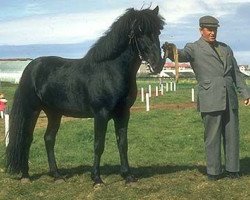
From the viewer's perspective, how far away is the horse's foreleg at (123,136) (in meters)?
7.73

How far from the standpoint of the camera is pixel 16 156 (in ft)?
28.0

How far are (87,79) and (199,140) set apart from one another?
6.36m

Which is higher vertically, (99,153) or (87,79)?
(87,79)

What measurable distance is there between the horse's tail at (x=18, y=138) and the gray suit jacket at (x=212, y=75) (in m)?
2.95

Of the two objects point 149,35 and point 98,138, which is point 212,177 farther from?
point 149,35

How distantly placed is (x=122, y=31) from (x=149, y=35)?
45 cm

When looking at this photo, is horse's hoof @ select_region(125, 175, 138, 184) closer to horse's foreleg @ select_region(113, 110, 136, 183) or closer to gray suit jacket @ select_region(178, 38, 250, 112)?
horse's foreleg @ select_region(113, 110, 136, 183)

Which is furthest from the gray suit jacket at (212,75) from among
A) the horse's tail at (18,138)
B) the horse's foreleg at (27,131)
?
the horse's tail at (18,138)

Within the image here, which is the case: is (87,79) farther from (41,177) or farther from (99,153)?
(41,177)

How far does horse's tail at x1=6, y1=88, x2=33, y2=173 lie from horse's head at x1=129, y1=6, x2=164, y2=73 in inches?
98.0

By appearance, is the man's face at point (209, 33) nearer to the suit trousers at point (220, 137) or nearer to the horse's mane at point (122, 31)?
the horse's mane at point (122, 31)

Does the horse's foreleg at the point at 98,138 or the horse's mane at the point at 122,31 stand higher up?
the horse's mane at the point at 122,31

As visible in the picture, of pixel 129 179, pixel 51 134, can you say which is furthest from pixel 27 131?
pixel 129 179

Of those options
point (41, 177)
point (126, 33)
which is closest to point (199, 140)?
point (41, 177)
